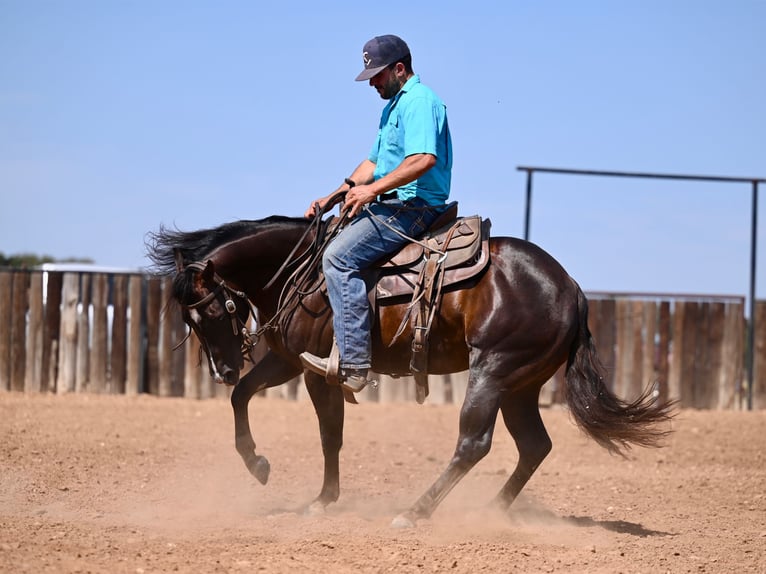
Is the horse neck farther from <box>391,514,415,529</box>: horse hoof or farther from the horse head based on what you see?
<box>391,514,415,529</box>: horse hoof

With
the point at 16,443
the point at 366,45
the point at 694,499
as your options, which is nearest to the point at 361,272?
the point at 366,45

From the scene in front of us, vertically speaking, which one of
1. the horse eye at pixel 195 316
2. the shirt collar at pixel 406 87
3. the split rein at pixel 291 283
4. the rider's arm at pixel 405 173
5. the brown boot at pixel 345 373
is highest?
the shirt collar at pixel 406 87

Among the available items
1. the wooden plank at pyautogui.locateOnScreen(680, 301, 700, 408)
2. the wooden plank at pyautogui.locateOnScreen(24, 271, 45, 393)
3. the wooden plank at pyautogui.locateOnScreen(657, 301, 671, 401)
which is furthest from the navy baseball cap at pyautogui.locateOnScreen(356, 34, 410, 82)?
the wooden plank at pyautogui.locateOnScreen(680, 301, 700, 408)

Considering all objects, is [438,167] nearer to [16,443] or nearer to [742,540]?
[742,540]

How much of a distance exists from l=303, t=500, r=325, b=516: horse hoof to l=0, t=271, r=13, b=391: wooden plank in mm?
8281

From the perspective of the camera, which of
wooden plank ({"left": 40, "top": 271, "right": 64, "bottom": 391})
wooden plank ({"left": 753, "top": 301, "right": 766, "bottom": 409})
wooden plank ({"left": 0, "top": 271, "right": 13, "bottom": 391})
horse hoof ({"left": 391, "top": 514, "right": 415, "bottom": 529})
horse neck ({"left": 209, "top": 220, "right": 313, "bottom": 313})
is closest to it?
horse hoof ({"left": 391, "top": 514, "right": 415, "bottom": 529})

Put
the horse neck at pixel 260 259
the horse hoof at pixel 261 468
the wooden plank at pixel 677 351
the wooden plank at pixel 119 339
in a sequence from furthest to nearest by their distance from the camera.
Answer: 1. the wooden plank at pixel 677 351
2. the wooden plank at pixel 119 339
3. the horse hoof at pixel 261 468
4. the horse neck at pixel 260 259

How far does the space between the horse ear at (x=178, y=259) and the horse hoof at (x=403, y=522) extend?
2.09 m

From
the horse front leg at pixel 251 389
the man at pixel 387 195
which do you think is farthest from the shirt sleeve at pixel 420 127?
the horse front leg at pixel 251 389

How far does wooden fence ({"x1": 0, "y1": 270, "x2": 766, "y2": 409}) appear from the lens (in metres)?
13.4

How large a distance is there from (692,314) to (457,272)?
9082mm

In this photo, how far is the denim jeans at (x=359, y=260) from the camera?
19.3ft

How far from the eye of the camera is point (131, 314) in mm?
13570

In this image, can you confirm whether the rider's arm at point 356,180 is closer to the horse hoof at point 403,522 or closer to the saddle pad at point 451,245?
the saddle pad at point 451,245
